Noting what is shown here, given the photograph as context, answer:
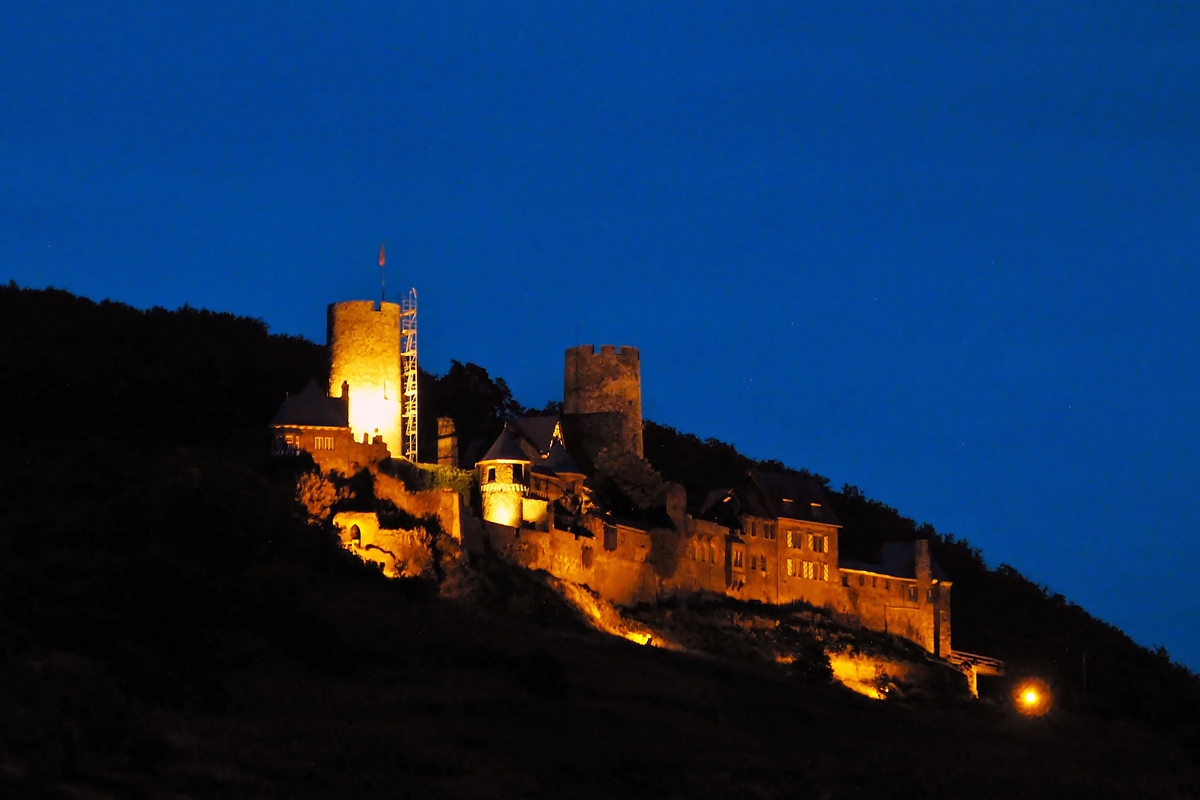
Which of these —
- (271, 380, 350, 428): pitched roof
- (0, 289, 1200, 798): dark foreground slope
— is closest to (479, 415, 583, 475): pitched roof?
(271, 380, 350, 428): pitched roof

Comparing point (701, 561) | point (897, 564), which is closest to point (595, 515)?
point (701, 561)

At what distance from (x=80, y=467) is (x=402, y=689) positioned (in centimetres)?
2294

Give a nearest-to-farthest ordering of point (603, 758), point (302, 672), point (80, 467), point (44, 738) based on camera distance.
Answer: point (44, 738)
point (603, 758)
point (302, 672)
point (80, 467)

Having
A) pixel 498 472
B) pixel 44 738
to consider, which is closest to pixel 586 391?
pixel 498 472

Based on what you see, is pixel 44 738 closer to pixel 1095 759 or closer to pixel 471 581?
pixel 471 581

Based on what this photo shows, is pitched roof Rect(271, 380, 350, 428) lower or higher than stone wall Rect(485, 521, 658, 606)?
higher

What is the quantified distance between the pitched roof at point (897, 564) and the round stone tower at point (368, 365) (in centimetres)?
2611

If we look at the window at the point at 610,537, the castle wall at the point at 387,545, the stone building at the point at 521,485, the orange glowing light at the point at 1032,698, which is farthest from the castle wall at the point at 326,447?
the orange glowing light at the point at 1032,698

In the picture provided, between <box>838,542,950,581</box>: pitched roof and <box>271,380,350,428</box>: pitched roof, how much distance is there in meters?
30.6

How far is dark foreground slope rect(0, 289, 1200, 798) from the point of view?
2287 inches

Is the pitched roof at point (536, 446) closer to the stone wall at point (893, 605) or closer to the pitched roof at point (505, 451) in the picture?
the pitched roof at point (505, 451)

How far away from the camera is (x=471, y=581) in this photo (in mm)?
77188

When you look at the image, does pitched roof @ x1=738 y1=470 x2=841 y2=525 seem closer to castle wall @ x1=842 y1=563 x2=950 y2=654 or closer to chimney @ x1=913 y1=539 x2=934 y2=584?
castle wall @ x1=842 y1=563 x2=950 y2=654

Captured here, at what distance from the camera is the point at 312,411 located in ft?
266
